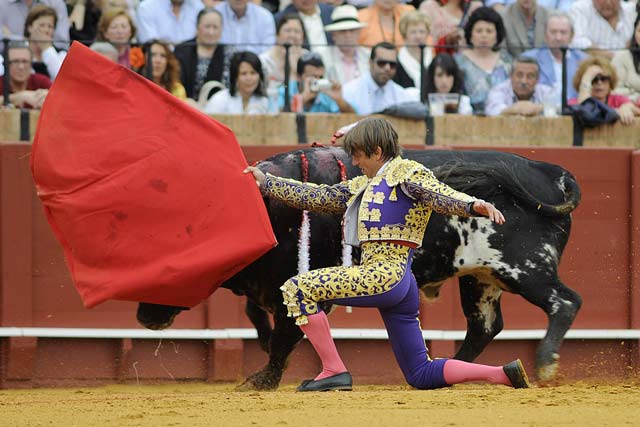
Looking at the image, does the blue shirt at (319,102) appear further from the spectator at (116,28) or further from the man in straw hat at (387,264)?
the man in straw hat at (387,264)

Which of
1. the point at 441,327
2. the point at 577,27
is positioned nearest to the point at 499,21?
the point at 577,27

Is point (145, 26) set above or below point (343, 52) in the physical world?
above

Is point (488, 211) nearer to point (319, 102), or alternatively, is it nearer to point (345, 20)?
point (319, 102)

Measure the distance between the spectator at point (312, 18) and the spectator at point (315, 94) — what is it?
0.63 m

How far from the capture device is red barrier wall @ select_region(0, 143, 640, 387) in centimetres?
884

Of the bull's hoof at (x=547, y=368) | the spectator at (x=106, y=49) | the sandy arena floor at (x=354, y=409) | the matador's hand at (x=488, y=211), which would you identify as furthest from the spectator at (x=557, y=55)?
the matador's hand at (x=488, y=211)

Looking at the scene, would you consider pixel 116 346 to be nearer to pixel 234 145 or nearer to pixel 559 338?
pixel 234 145

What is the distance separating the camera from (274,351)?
6.98 m

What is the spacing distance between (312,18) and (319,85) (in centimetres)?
99

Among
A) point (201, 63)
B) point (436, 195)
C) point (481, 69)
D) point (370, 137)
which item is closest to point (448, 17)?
point (481, 69)

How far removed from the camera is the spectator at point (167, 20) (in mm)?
9531

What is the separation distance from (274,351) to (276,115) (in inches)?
95.0

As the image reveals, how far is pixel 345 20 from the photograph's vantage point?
9570 millimetres

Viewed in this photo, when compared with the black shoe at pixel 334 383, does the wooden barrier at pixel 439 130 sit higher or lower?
higher
